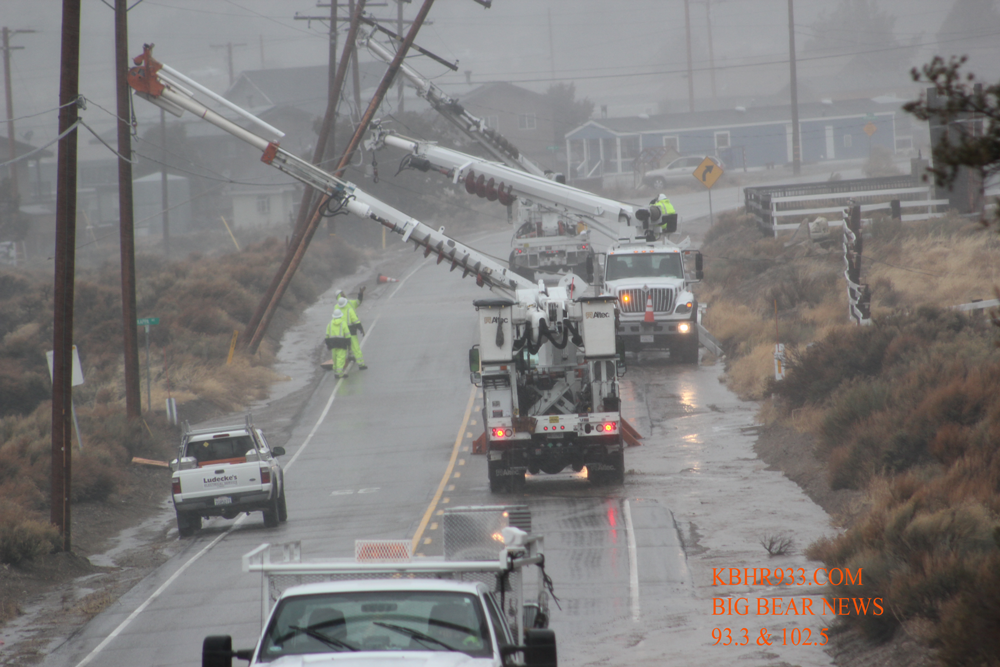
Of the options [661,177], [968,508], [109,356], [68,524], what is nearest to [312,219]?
[109,356]

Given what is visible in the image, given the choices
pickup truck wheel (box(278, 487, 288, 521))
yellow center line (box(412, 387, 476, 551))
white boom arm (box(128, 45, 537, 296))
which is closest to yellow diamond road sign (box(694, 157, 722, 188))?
yellow center line (box(412, 387, 476, 551))

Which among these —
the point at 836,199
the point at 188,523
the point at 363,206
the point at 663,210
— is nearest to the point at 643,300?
the point at 663,210

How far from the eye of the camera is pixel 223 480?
17969 mm

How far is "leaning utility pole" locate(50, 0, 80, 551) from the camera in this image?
1655 cm

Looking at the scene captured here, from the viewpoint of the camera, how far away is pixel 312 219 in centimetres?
3203

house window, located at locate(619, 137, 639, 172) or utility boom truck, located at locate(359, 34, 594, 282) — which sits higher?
house window, located at locate(619, 137, 639, 172)

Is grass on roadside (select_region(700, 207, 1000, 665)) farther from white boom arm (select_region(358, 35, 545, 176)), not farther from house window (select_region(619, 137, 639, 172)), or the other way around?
house window (select_region(619, 137, 639, 172))

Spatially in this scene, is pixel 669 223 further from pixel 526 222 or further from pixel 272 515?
pixel 526 222

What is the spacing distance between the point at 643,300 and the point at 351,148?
30.7 ft

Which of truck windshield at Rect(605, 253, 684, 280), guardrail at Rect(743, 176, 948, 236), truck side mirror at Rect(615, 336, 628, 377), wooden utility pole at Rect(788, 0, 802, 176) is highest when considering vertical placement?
wooden utility pole at Rect(788, 0, 802, 176)

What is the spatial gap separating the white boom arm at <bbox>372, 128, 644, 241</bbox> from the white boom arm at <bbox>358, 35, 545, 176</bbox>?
19.9 feet

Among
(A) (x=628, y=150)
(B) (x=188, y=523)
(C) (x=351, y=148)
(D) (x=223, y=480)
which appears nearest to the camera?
(D) (x=223, y=480)

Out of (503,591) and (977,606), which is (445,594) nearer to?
(503,591)

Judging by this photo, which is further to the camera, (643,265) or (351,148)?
(351,148)
